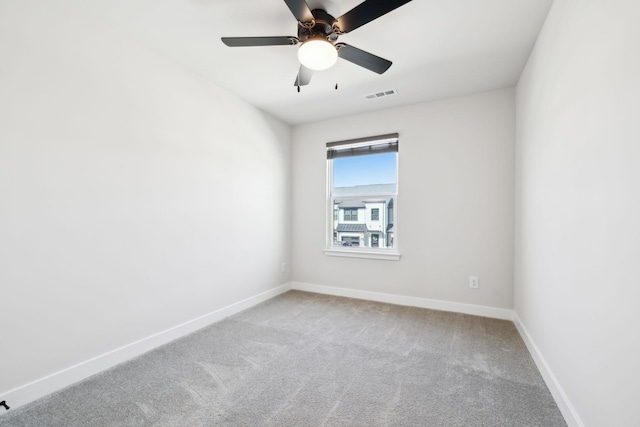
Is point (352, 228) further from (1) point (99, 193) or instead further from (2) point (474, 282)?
(1) point (99, 193)

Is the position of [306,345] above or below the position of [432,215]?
below

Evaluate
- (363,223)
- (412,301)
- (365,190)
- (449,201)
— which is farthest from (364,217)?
(412,301)

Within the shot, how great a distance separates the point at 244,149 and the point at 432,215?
241cm

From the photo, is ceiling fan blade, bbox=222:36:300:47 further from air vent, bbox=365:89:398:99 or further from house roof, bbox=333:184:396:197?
house roof, bbox=333:184:396:197

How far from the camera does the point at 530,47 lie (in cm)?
232

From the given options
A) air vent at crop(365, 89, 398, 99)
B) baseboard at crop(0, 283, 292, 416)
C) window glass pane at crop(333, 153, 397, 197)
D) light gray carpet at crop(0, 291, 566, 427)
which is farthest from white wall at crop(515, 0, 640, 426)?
baseboard at crop(0, 283, 292, 416)

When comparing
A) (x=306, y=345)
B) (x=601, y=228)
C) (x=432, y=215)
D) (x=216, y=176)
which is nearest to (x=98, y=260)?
(x=216, y=176)

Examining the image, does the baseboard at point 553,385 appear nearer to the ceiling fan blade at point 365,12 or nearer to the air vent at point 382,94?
the ceiling fan blade at point 365,12

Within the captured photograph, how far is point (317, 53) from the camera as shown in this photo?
1.87 m

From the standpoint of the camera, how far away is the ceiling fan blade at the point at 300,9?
160 centimetres

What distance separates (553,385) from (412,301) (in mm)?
1775

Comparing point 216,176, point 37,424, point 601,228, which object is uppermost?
point 216,176

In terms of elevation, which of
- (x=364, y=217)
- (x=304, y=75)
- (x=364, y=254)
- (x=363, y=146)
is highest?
(x=304, y=75)

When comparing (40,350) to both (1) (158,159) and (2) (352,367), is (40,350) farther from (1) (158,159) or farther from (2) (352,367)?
(2) (352,367)
